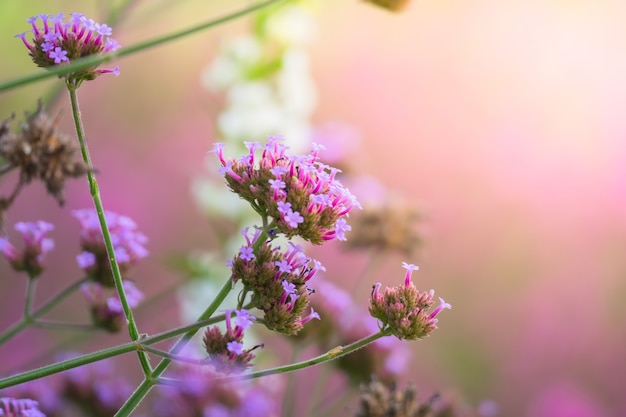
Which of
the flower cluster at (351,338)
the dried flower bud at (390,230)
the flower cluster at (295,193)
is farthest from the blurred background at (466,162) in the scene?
the flower cluster at (295,193)

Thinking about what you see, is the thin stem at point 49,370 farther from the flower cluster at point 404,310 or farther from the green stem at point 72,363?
the flower cluster at point 404,310

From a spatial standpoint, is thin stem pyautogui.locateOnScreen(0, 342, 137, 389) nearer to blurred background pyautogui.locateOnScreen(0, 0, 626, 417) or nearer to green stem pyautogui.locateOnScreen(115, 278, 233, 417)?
green stem pyautogui.locateOnScreen(115, 278, 233, 417)

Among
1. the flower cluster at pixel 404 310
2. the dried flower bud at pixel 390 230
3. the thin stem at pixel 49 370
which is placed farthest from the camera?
the dried flower bud at pixel 390 230

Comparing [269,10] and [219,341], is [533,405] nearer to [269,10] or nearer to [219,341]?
[269,10]

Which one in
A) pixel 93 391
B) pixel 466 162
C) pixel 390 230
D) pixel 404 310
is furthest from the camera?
pixel 466 162

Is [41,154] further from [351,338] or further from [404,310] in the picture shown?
[351,338]

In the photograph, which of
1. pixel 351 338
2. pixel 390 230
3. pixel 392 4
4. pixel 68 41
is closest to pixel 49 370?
pixel 68 41

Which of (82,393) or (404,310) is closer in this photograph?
(404,310)
